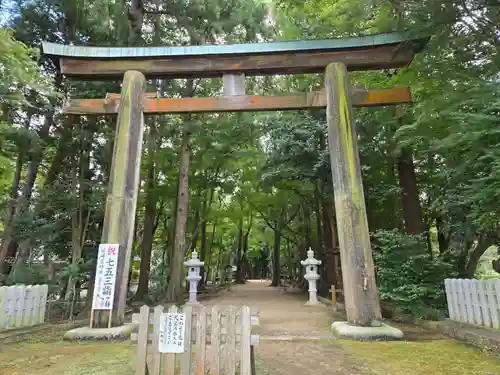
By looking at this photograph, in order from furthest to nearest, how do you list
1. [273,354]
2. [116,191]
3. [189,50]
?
1. [189,50]
2. [116,191]
3. [273,354]

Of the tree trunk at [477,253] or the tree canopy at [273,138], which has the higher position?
the tree canopy at [273,138]

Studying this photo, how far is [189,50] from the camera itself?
7.70m

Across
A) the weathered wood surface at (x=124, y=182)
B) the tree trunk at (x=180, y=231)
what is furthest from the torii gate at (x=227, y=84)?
the tree trunk at (x=180, y=231)

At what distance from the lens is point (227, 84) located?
800cm

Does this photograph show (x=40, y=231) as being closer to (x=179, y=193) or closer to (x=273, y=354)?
(x=179, y=193)

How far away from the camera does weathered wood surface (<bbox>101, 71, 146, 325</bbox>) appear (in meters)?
6.78

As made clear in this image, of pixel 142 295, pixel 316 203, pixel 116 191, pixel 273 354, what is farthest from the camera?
pixel 316 203

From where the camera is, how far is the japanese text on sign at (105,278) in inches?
252

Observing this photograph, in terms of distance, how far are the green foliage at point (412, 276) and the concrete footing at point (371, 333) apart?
80.9 inches

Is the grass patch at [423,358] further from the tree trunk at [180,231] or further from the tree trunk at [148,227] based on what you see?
the tree trunk at [148,227]

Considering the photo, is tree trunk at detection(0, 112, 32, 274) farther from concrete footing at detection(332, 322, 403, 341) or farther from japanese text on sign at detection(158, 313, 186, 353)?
concrete footing at detection(332, 322, 403, 341)

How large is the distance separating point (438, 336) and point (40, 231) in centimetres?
1032

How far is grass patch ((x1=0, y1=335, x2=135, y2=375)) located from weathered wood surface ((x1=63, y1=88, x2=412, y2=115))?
15.4 feet

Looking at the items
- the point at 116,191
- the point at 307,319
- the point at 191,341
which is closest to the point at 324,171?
the point at 307,319
